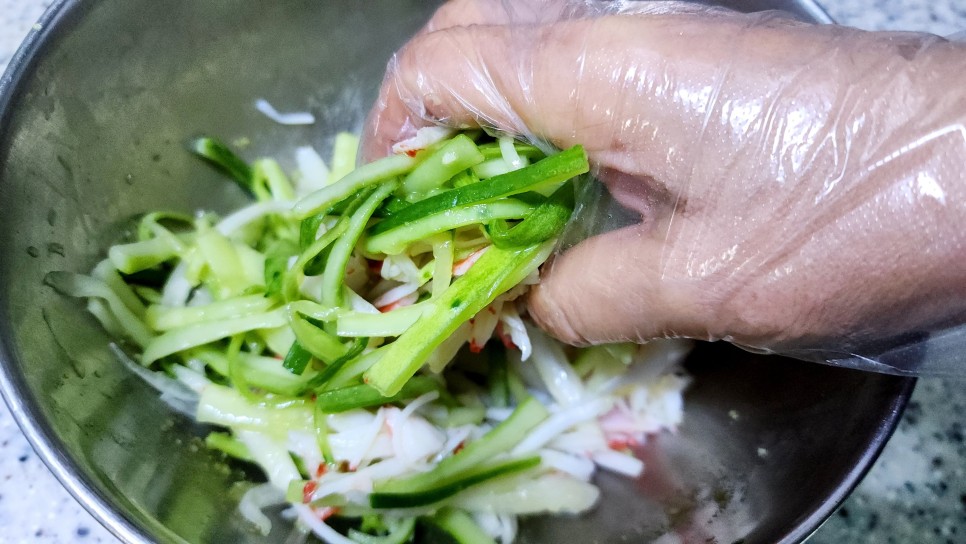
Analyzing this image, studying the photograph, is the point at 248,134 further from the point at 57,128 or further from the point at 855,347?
the point at 855,347

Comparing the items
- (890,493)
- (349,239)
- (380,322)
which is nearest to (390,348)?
(380,322)

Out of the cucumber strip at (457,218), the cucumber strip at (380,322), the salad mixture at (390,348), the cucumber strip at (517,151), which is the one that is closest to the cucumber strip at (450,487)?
the salad mixture at (390,348)

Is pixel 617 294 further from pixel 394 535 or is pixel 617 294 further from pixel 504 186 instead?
pixel 394 535

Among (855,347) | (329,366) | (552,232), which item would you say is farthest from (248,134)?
(855,347)

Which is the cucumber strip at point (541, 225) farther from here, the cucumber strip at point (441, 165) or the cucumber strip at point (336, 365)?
the cucumber strip at point (336, 365)

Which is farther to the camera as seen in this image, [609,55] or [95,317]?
[95,317]

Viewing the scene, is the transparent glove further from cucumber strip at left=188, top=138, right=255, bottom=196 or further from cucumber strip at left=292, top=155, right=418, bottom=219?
cucumber strip at left=188, top=138, right=255, bottom=196
